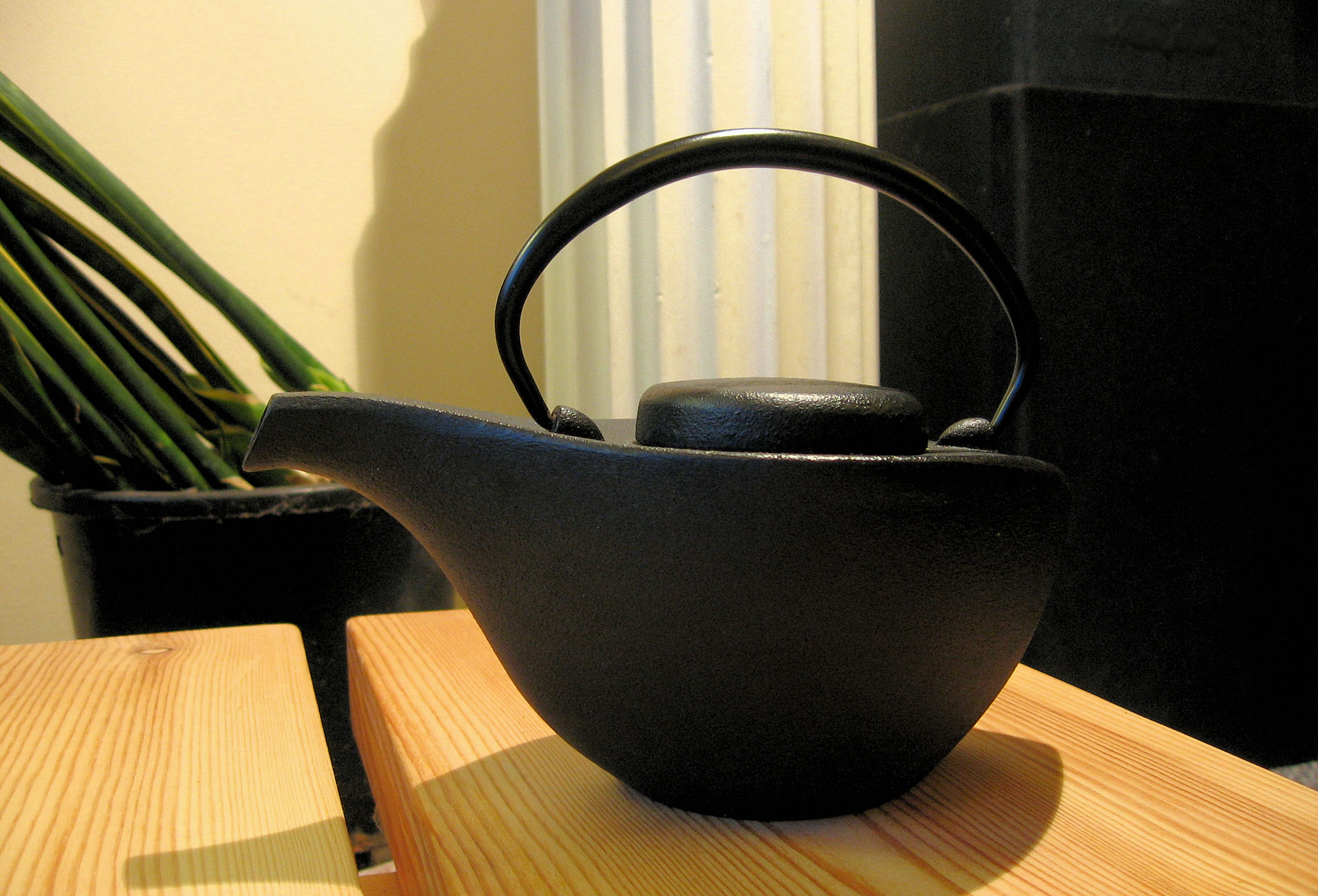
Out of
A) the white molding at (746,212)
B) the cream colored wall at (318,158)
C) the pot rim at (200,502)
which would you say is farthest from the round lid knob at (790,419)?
the cream colored wall at (318,158)

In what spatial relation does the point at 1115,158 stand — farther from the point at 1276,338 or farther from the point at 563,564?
the point at 563,564

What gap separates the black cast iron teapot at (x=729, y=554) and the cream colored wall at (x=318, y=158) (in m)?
0.82

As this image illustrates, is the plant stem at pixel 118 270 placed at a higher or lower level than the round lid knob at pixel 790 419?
higher

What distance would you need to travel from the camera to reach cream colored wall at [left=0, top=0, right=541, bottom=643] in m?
0.95

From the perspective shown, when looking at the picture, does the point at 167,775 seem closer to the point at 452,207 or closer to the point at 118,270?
the point at 118,270

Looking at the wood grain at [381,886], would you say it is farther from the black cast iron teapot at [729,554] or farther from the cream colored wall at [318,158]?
the cream colored wall at [318,158]

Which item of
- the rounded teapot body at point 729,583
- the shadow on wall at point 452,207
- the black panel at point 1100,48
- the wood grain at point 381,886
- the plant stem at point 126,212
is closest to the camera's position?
the rounded teapot body at point 729,583

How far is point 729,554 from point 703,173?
124 mm

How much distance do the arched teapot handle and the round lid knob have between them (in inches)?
1.4

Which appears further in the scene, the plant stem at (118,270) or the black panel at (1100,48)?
the black panel at (1100,48)

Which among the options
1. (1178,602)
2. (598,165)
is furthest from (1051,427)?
(598,165)

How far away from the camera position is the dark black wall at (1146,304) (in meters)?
0.90

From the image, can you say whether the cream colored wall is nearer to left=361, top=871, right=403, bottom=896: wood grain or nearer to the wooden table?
left=361, top=871, right=403, bottom=896: wood grain

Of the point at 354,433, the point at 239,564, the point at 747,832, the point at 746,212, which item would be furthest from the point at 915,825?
the point at 746,212
